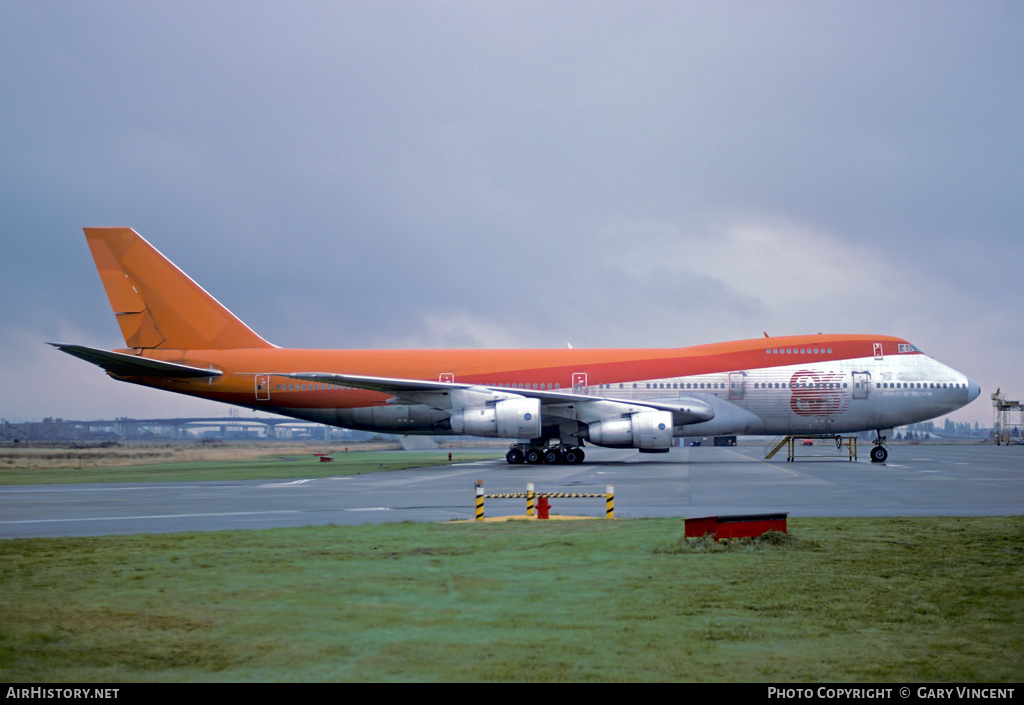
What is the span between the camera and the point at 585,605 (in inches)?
286

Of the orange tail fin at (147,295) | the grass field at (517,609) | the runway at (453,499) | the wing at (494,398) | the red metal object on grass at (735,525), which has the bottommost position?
the runway at (453,499)

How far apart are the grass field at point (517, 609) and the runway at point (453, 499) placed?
3.34 metres

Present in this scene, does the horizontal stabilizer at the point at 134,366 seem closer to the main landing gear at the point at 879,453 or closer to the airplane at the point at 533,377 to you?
the airplane at the point at 533,377

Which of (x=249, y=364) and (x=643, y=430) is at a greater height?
(x=249, y=364)

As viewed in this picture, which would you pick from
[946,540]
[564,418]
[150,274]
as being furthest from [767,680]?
[150,274]

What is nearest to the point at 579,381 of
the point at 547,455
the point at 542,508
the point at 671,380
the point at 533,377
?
the point at 533,377

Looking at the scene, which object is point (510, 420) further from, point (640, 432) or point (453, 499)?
point (453, 499)

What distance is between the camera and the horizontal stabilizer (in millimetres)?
32094

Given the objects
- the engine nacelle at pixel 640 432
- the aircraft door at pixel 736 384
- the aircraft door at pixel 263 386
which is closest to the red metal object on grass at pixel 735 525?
the engine nacelle at pixel 640 432

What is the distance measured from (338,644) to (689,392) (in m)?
29.8

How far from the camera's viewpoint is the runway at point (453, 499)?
14945 millimetres

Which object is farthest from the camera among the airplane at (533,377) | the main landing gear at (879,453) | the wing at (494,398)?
the main landing gear at (879,453)

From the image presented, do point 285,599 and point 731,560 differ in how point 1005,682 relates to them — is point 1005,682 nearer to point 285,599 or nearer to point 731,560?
point 731,560

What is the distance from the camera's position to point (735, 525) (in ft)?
36.2
